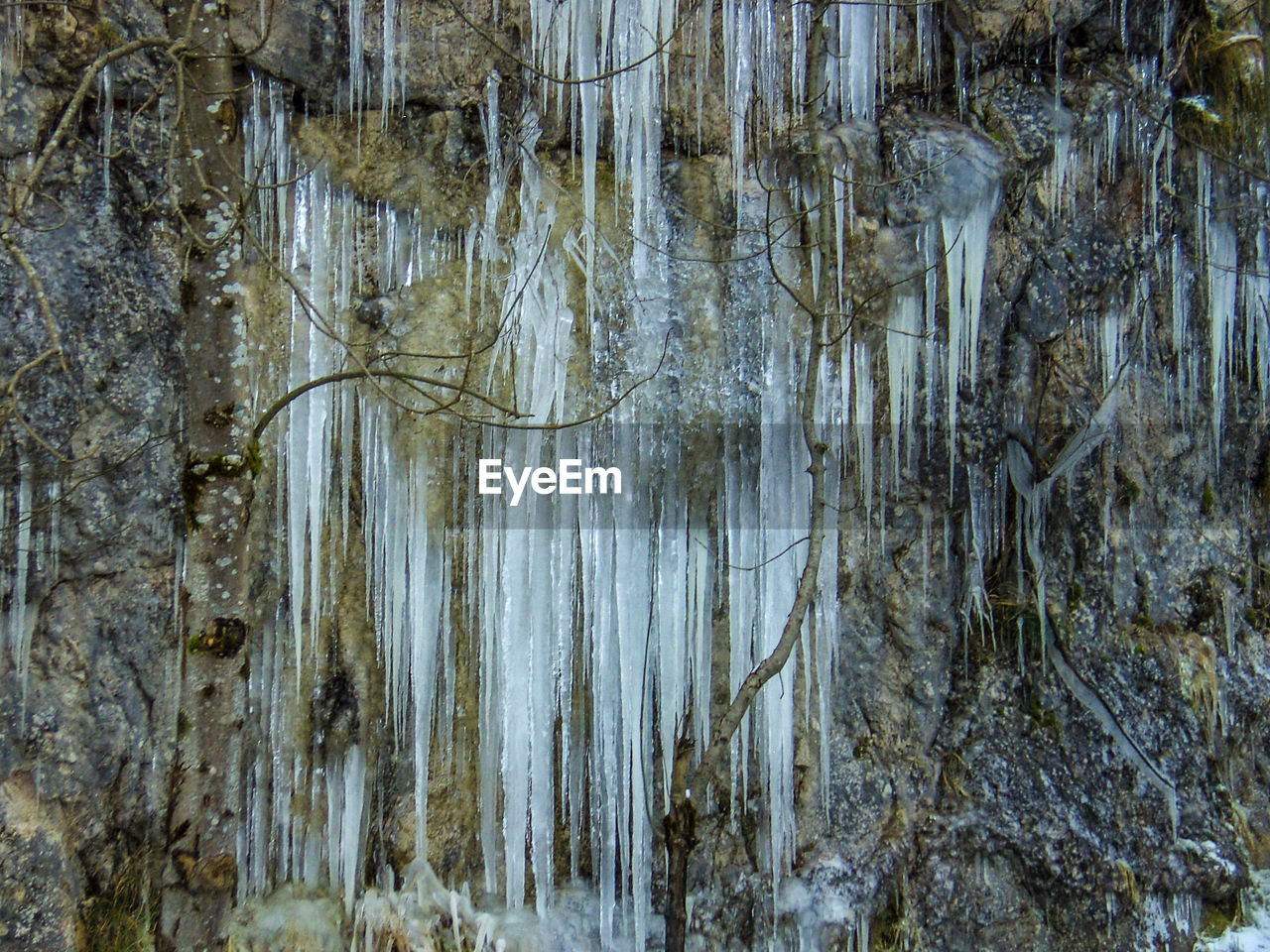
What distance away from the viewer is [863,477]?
13.2ft

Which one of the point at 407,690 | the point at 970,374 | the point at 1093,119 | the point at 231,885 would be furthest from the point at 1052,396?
the point at 231,885

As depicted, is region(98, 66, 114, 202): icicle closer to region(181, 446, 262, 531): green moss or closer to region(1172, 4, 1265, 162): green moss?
region(181, 446, 262, 531): green moss

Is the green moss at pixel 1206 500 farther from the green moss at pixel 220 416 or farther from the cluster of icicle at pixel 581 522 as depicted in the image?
the green moss at pixel 220 416

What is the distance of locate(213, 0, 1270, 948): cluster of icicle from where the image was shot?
12.1ft

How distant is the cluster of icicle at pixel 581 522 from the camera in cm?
368

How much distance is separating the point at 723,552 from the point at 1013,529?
1400 mm

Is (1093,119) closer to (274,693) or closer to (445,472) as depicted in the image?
(445,472)

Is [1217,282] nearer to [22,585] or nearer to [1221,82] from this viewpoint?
[1221,82]

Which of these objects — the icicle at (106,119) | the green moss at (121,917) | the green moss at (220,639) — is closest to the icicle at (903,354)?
the green moss at (220,639)

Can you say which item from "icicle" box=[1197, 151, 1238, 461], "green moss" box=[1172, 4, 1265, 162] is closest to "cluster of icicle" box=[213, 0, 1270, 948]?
"icicle" box=[1197, 151, 1238, 461]

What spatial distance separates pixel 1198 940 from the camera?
4.00 metres

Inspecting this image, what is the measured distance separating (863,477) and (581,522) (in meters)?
1.29

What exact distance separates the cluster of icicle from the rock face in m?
0.04

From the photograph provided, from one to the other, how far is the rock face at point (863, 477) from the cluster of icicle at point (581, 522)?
4 centimetres
